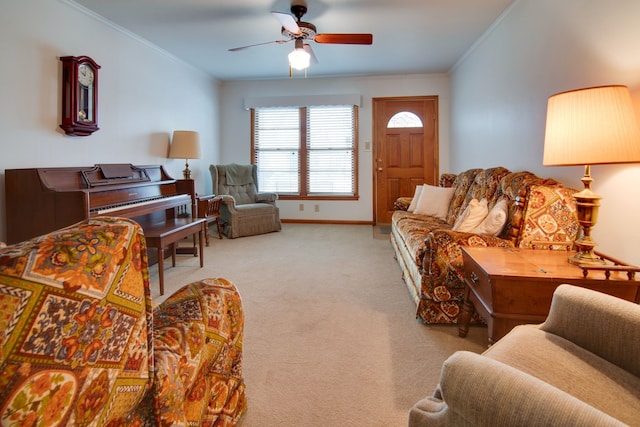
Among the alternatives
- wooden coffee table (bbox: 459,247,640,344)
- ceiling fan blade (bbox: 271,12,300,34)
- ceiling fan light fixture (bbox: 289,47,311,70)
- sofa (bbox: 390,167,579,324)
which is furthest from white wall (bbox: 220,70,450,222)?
wooden coffee table (bbox: 459,247,640,344)

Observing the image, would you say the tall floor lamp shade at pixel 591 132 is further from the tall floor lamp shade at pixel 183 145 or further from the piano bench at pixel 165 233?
the tall floor lamp shade at pixel 183 145

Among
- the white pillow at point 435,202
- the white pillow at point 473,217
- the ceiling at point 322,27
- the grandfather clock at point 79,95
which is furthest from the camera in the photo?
the white pillow at point 435,202

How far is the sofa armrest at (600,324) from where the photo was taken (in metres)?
1.00

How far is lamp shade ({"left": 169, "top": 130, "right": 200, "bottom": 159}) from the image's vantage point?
179 inches

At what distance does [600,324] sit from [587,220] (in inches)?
31.4

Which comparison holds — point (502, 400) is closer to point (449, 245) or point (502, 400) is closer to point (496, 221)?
point (449, 245)

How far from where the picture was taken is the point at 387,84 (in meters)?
5.93

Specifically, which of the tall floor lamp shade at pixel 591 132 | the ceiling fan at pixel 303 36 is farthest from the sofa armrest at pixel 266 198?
the tall floor lamp shade at pixel 591 132

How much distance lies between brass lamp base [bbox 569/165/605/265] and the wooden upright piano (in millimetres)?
2994

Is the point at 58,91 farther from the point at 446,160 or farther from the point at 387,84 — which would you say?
the point at 446,160

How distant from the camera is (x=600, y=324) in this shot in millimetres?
1069

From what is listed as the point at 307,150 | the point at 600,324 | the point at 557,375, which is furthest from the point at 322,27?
the point at 557,375

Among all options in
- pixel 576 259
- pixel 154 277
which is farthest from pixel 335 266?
pixel 576 259

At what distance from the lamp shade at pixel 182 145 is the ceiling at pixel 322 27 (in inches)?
42.5
